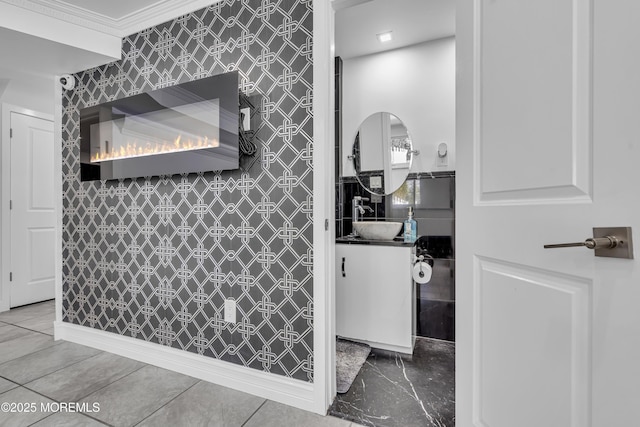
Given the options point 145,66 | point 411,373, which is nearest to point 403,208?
point 411,373

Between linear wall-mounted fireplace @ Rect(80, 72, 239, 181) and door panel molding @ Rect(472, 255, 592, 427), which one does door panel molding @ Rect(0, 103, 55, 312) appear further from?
door panel molding @ Rect(472, 255, 592, 427)

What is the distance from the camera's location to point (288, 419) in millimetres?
1581

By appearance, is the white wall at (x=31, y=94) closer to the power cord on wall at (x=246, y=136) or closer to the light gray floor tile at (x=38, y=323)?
the light gray floor tile at (x=38, y=323)

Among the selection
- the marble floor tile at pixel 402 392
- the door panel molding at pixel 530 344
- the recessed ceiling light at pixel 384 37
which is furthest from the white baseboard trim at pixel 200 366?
the recessed ceiling light at pixel 384 37

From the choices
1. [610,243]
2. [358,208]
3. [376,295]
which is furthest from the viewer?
[358,208]

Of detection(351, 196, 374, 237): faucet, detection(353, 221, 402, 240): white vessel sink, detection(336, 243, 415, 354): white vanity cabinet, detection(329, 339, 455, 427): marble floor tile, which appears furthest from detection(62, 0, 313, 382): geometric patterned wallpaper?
detection(351, 196, 374, 237): faucet

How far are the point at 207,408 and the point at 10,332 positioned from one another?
244 cm

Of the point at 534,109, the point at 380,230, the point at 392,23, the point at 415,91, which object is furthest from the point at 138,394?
the point at 392,23

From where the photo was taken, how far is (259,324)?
71.3 inches

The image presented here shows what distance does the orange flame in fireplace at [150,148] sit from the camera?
6.29 ft

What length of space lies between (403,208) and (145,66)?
7.66 ft

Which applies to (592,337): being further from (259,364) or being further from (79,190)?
(79,190)

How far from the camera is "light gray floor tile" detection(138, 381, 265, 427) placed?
155 cm

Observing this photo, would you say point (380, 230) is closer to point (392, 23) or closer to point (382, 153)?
point (382, 153)
